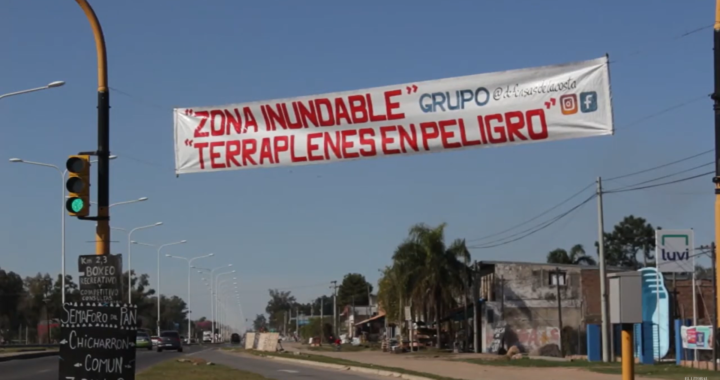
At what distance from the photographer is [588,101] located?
11562mm

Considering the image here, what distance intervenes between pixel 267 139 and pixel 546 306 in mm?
50606

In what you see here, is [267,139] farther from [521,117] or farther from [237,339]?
[237,339]

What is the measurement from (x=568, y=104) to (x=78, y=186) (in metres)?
6.31

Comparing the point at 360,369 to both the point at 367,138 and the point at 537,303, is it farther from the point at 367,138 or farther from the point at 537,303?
the point at 537,303

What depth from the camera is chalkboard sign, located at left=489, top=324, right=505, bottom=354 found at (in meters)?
59.8

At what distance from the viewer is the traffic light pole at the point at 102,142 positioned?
12.9m

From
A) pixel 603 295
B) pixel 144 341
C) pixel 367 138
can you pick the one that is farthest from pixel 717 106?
pixel 144 341

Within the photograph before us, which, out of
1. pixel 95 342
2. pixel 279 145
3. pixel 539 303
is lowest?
pixel 539 303

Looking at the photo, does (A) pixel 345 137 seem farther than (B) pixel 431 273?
No

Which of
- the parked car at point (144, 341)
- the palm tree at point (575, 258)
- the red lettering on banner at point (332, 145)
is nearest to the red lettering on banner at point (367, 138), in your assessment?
the red lettering on banner at point (332, 145)

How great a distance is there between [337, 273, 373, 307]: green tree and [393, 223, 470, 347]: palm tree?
289 feet

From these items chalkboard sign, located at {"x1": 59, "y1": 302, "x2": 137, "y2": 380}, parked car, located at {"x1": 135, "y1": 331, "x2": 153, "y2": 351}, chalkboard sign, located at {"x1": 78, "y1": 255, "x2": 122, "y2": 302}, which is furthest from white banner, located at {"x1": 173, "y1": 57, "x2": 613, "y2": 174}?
parked car, located at {"x1": 135, "y1": 331, "x2": 153, "y2": 351}

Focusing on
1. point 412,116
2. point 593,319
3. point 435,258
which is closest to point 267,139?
point 412,116

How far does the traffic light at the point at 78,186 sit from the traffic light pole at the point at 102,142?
1.00 feet
